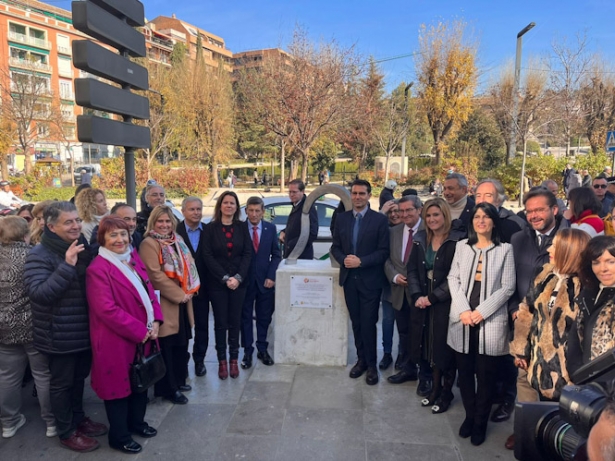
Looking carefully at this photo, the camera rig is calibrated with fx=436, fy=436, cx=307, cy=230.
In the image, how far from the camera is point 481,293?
3.34m

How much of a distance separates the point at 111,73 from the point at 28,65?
1527 inches

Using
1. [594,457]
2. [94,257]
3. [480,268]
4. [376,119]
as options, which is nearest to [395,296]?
[480,268]

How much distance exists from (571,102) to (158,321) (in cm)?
2774

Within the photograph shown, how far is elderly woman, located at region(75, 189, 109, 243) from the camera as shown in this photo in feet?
14.3

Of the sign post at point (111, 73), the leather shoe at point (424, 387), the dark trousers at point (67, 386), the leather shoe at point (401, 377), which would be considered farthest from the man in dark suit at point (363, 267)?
the sign post at point (111, 73)

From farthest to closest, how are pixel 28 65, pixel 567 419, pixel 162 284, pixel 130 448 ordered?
pixel 28 65, pixel 162 284, pixel 130 448, pixel 567 419

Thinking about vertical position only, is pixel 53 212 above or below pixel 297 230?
above

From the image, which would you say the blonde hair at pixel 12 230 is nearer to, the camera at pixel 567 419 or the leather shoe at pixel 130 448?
the leather shoe at pixel 130 448

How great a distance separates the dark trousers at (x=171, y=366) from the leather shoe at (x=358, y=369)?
65.1 inches

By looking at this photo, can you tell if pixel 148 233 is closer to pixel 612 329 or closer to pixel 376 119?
pixel 612 329

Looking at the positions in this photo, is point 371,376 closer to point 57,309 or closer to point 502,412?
point 502,412

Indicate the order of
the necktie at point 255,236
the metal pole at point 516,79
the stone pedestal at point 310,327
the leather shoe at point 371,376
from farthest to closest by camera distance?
the metal pole at point 516,79, the necktie at point 255,236, the stone pedestal at point 310,327, the leather shoe at point 371,376

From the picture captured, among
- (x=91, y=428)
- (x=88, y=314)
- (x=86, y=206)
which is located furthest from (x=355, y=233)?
(x=91, y=428)

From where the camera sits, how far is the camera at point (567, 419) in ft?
4.58
